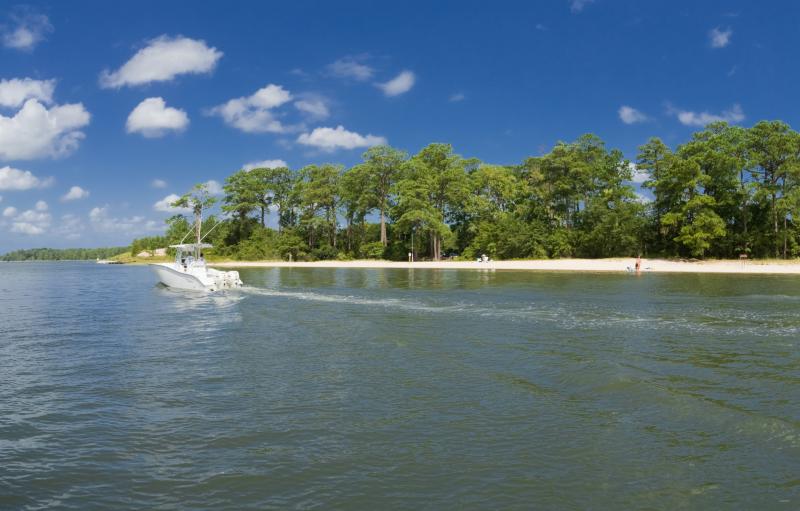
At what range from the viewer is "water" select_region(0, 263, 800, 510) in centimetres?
557

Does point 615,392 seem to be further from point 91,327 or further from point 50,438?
point 91,327

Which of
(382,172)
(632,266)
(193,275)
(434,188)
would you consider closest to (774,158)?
(632,266)

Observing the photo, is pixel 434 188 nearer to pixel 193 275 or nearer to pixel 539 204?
pixel 539 204

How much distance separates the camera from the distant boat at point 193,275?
3100cm

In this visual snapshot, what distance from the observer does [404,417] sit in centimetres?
783

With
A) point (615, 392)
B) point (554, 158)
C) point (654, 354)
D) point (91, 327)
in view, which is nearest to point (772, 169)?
point (554, 158)

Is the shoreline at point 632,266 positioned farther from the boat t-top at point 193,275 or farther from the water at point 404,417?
the water at point 404,417

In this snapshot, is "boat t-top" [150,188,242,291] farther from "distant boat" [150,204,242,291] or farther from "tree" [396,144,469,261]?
"tree" [396,144,469,261]

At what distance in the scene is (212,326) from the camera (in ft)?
57.3

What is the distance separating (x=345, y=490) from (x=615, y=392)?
5.75m

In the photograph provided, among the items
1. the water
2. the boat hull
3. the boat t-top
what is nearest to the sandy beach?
the boat t-top

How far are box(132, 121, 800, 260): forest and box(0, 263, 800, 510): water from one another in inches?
1997

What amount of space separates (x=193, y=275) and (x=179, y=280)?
2636 millimetres

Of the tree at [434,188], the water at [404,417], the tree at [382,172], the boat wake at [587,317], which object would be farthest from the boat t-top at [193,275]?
the tree at [382,172]
